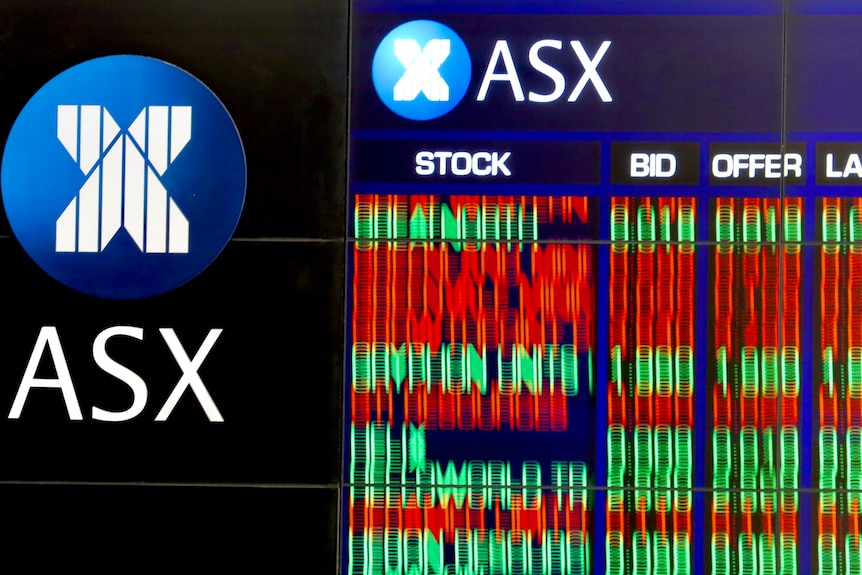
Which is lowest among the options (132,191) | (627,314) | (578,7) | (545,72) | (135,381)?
(135,381)

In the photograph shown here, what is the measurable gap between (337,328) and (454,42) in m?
1.51

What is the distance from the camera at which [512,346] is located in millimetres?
4594

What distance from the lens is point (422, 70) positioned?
4.66m

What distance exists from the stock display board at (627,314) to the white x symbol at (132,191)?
89 cm

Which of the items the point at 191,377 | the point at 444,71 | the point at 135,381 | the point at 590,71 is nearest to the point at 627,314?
the point at 590,71

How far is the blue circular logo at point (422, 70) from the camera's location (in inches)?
183

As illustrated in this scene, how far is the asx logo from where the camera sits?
15.2 feet

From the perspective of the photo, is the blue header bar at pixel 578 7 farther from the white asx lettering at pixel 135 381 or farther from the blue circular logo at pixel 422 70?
the white asx lettering at pixel 135 381

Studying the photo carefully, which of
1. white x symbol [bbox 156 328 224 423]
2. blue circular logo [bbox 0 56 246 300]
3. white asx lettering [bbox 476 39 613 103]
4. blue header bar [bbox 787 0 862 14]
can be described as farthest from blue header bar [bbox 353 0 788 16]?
white x symbol [bbox 156 328 224 423]

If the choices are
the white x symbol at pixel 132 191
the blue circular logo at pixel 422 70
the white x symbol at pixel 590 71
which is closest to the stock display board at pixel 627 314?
the white x symbol at pixel 590 71

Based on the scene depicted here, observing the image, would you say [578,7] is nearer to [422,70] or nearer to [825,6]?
[422,70]

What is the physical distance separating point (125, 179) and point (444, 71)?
1.64 meters

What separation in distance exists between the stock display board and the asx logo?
0.02 meters

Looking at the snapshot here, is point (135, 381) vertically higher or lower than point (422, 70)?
lower
